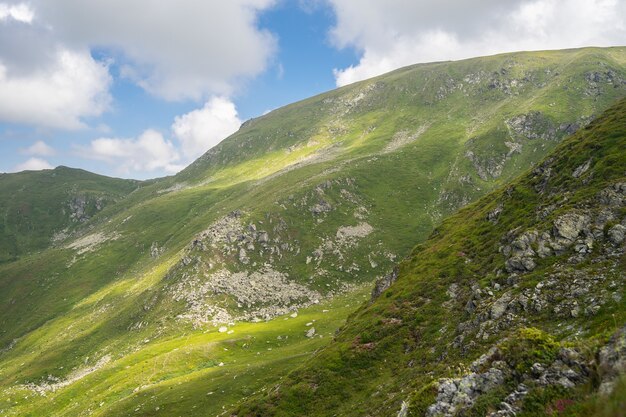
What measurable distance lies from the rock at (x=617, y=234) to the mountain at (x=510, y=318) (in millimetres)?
72

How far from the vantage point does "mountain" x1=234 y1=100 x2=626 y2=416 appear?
16.4 m

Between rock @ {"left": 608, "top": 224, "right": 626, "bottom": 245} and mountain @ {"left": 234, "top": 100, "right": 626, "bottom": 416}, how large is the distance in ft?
0.24

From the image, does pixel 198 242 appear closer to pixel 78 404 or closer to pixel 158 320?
pixel 158 320

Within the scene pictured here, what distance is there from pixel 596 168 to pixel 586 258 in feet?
53.8

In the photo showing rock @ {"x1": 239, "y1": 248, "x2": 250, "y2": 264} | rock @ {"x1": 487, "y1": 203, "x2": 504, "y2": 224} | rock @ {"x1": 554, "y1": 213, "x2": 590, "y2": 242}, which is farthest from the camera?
rock @ {"x1": 239, "y1": 248, "x2": 250, "y2": 264}

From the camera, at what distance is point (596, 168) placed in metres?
42.8

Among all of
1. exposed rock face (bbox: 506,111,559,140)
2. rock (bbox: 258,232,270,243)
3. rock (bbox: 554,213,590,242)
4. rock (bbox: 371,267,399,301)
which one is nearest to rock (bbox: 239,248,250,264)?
rock (bbox: 258,232,270,243)

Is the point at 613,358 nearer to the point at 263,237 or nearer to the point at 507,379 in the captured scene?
the point at 507,379

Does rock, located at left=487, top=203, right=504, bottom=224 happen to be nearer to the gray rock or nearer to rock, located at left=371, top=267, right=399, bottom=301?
the gray rock

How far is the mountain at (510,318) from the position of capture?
1636 centimetres

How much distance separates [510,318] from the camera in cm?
3162

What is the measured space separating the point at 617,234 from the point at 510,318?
12.1m

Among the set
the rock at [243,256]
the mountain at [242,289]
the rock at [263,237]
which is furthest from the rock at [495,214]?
the rock at [263,237]

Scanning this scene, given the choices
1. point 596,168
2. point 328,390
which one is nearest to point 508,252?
point 596,168
